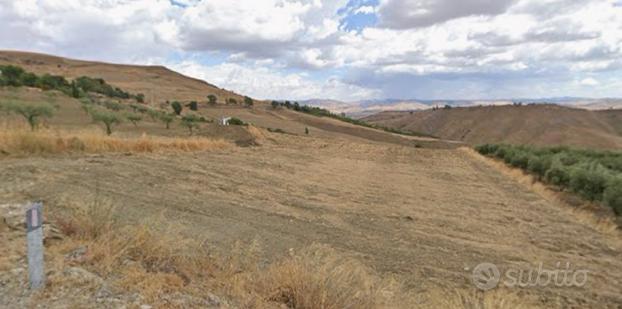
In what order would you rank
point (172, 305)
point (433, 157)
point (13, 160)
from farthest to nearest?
point (433, 157) < point (13, 160) < point (172, 305)

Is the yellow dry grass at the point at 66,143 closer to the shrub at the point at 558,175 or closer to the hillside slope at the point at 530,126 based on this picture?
the shrub at the point at 558,175

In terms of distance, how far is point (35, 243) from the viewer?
4.80m

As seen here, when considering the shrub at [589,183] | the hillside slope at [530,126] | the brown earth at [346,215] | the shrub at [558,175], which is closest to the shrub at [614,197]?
the shrub at [589,183]

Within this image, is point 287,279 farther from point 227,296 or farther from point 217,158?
point 217,158

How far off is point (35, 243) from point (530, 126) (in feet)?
494

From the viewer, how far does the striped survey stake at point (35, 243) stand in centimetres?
470

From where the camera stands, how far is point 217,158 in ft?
75.7

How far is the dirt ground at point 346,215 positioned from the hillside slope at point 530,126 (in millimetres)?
113382

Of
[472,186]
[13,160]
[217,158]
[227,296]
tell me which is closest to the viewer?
[227,296]

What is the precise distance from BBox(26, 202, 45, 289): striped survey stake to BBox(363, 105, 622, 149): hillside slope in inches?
5091

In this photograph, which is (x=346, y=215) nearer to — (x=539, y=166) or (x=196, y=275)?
(x=196, y=275)

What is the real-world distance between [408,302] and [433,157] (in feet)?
130

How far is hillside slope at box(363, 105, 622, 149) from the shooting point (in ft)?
410

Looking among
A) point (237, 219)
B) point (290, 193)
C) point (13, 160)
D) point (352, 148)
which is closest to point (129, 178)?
point (13, 160)
